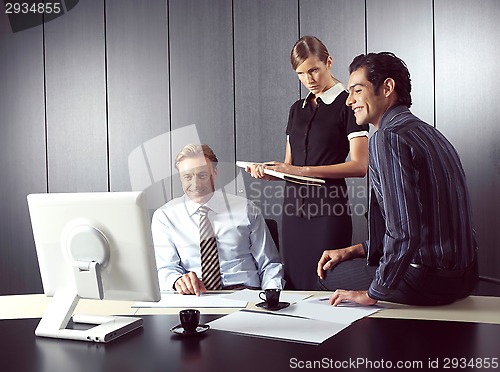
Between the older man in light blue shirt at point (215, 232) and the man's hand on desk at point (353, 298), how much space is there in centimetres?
68

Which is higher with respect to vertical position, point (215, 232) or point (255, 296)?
point (215, 232)

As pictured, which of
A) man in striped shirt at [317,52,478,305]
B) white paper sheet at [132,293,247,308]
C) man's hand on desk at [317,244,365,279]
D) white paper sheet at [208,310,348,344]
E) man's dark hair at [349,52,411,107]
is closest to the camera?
white paper sheet at [208,310,348,344]

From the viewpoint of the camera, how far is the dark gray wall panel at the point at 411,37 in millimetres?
4168

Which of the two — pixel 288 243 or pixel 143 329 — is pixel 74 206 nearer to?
pixel 143 329

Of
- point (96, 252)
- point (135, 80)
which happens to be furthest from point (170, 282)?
point (135, 80)

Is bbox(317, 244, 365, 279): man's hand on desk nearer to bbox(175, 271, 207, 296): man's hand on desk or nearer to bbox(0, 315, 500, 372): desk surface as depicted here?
bbox(175, 271, 207, 296): man's hand on desk

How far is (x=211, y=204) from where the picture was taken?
2838 mm

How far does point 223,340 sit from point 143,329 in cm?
28

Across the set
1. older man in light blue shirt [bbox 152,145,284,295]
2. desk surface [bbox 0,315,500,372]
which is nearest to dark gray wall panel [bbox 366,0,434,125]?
older man in light blue shirt [bbox 152,145,284,295]

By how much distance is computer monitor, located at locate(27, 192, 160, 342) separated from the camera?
1675 mm

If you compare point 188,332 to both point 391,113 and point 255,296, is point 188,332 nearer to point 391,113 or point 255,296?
point 255,296

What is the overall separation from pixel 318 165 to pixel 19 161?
8.60 feet

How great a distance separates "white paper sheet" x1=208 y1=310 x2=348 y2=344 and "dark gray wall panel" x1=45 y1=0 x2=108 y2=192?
3.00 meters

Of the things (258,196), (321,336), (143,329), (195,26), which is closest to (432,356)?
(321,336)
